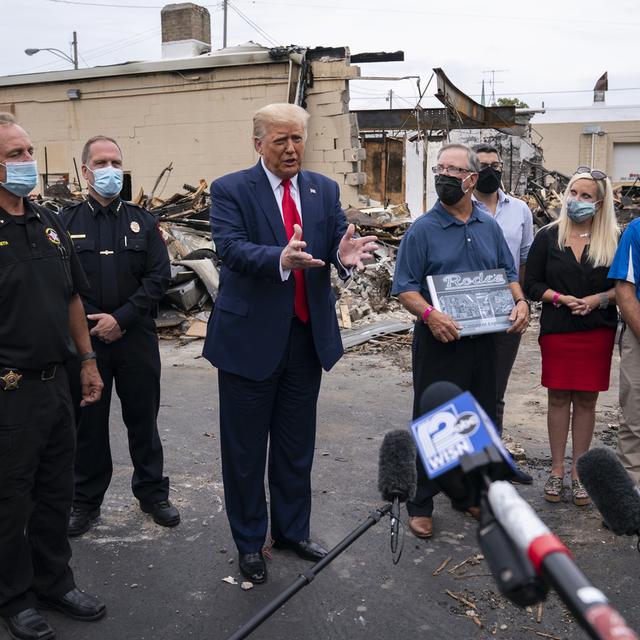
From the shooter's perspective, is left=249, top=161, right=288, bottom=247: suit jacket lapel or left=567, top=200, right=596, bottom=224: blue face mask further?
left=567, top=200, right=596, bottom=224: blue face mask

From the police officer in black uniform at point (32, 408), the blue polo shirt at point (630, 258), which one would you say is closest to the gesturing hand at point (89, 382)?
the police officer in black uniform at point (32, 408)

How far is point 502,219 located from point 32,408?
3.43 metres

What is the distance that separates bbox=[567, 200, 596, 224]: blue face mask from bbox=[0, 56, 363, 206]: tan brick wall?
34.3 feet

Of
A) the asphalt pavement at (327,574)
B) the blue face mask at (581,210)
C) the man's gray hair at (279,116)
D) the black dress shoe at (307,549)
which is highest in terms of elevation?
the man's gray hair at (279,116)

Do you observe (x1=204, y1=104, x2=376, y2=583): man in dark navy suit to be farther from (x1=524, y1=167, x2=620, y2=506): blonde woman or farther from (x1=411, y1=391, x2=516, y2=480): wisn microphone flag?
(x1=411, y1=391, x2=516, y2=480): wisn microphone flag

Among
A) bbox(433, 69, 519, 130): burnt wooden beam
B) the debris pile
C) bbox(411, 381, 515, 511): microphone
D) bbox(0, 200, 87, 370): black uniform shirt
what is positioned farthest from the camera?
bbox(433, 69, 519, 130): burnt wooden beam

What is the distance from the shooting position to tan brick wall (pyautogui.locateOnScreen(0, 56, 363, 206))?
14867mm

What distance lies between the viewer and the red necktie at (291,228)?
3.85 meters

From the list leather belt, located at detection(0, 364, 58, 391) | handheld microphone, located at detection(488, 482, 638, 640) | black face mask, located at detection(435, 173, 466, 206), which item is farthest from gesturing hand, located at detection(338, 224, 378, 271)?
handheld microphone, located at detection(488, 482, 638, 640)

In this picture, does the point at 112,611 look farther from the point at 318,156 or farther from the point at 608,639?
the point at 318,156

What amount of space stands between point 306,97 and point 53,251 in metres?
12.3

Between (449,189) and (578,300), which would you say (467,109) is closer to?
(578,300)

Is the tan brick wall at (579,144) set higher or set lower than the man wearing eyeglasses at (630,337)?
higher

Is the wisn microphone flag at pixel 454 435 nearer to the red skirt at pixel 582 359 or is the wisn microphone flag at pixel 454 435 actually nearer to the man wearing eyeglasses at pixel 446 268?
the man wearing eyeglasses at pixel 446 268
